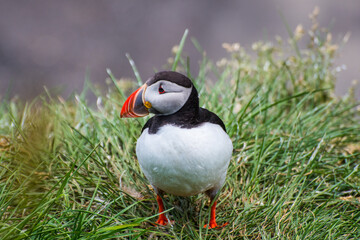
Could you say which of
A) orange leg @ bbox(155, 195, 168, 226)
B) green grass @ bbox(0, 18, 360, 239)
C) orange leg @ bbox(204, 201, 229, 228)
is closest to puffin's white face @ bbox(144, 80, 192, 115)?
green grass @ bbox(0, 18, 360, 239)

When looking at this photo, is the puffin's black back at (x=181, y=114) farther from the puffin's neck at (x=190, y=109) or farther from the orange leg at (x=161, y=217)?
the orange leg at (x=161, y=217)

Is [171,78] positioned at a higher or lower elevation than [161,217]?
higher

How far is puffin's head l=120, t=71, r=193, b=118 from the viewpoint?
1.93 m

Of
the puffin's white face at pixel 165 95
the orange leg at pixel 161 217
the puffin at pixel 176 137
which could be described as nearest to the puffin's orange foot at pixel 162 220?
the orange leg at pixel 161 217

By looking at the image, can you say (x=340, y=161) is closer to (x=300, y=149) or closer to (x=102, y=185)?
(x=300, y=149)

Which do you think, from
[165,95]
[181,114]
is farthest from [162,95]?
[181,114]

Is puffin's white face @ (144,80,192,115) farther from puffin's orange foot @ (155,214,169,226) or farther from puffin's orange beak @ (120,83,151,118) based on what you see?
puffin's orange foot @ (155,214,169,226)

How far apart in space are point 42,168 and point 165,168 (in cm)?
106

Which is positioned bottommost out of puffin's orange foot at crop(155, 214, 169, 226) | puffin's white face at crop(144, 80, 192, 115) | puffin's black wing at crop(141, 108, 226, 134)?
puffin's orange foot at crop(155, 214, 169, 226)

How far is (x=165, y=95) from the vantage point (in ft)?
6.35

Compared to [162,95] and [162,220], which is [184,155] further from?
[162,220]

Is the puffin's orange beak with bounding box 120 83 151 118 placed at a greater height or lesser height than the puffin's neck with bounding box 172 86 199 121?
greater

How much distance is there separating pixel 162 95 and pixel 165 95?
2 cm

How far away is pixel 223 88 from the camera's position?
3.77 meters
